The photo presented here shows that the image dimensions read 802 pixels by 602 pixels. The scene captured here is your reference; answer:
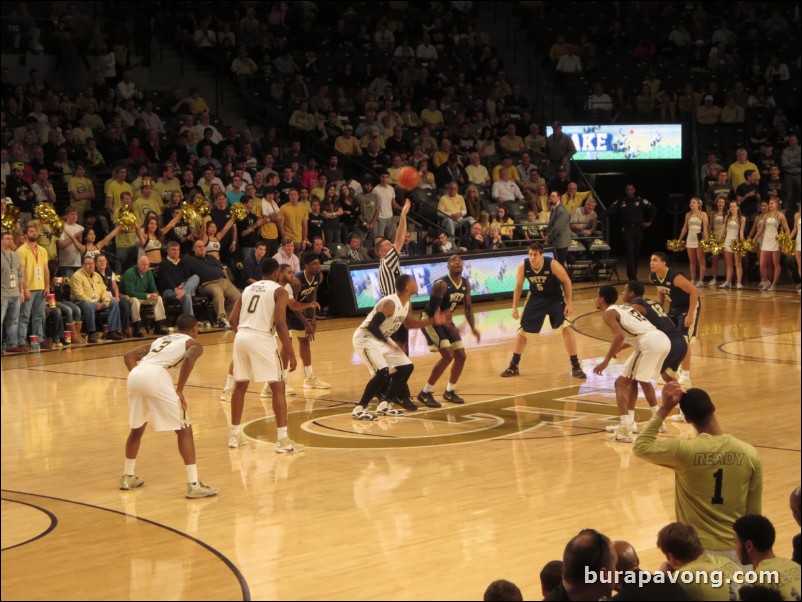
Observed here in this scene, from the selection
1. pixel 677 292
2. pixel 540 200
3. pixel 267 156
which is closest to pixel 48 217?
pixel 267 156

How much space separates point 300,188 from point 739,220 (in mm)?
Result: 9023

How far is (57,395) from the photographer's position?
1521 centimetres

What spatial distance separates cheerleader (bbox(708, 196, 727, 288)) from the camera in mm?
25797

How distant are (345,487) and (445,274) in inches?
495

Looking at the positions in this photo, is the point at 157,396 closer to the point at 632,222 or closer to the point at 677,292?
the point at 677,292

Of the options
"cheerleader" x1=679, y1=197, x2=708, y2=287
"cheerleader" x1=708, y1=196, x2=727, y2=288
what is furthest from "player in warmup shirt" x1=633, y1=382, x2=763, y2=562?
"cheerleader" x1=708, y1=196, x2=727, y2=288

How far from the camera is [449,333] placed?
1416 centimetres

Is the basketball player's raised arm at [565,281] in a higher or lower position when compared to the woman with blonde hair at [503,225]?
lower

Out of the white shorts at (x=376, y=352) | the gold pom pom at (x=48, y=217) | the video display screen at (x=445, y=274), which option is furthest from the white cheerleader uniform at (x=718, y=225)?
the white shorts at (x=376, y=352)

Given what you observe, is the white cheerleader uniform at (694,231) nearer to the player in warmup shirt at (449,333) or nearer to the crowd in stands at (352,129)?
the crowd in stands at (352,129)

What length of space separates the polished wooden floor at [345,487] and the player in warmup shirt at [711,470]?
1670 millimetres

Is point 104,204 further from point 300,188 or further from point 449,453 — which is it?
point 449,453

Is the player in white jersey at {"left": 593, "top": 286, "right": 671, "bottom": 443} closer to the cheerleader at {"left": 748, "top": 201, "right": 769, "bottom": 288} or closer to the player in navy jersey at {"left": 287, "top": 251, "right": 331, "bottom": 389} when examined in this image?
the player in navy jersey at {"left": 287, "top": 251, "right": 331, "bottom": 389}

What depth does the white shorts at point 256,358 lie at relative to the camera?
1216cm
